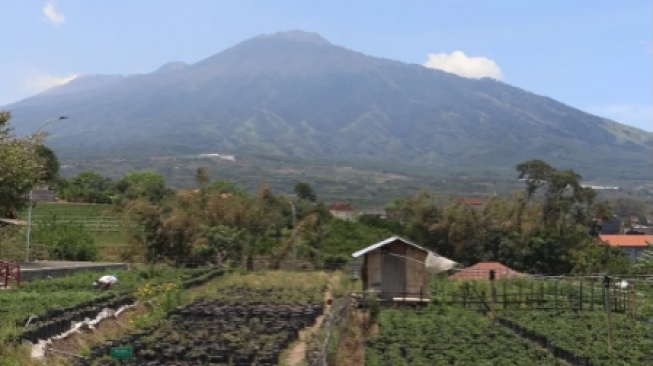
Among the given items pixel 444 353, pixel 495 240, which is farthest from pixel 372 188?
pixel 444 353

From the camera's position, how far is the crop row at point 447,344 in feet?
47.0

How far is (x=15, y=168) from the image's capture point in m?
25.1

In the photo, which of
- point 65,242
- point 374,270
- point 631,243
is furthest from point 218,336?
point 631,243

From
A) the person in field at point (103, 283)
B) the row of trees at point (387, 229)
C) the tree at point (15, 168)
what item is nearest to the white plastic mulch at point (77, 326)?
the person in field at point (103, 283)

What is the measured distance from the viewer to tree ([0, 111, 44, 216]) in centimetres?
2512

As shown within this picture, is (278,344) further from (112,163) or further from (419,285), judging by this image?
(112,163)

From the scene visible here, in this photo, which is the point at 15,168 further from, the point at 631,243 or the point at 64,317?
the point at 631,243

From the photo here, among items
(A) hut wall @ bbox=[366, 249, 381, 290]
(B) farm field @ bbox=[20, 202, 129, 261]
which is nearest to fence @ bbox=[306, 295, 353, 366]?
(A) hut wall @ bbox=[366, 249, 381, 290]

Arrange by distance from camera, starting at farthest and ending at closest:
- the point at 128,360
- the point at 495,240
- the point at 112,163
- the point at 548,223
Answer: the point at 112,163, the point at 548,223, the point at 495,240, the point at 128,360

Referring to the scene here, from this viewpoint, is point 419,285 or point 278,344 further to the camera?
point 419,285

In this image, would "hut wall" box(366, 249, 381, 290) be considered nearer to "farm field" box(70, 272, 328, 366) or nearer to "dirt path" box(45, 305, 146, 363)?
"farm field" box(70, 272, 328, 366)

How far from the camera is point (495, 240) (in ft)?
146

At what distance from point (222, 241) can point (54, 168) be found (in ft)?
90.2

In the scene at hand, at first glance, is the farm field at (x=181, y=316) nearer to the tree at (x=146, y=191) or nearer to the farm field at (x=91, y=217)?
the farm field at (x=91, y=217)
